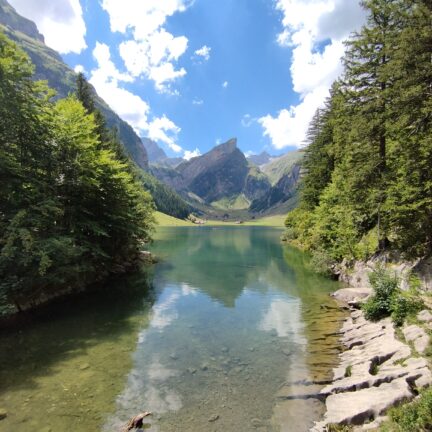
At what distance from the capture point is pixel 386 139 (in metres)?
25.6

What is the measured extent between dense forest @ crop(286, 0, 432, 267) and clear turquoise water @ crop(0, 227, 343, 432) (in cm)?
799

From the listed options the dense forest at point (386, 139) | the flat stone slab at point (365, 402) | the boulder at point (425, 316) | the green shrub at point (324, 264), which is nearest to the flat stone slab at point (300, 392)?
the flat stone slab at point (365, 402)

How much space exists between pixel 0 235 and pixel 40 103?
29.9 ft

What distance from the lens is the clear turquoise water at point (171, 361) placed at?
32.5 ft

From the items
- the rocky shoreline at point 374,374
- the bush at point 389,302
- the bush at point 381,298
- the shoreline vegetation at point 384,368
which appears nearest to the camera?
the shoreline vegetation at point 384,368

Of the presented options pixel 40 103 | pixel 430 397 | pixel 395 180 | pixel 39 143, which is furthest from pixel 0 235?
pixel 395 180

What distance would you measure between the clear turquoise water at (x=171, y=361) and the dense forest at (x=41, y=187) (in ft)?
9.41

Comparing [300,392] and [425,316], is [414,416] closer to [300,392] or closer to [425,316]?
[300,392]

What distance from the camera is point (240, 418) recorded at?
9.88m

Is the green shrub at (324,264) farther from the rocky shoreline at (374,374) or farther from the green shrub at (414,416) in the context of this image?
the green shrub at (414,416)

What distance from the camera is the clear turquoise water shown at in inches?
390

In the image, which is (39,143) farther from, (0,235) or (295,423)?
(295,423)

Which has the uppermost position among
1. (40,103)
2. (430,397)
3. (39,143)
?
(40,103)

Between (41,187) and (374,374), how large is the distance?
70.6 feet
